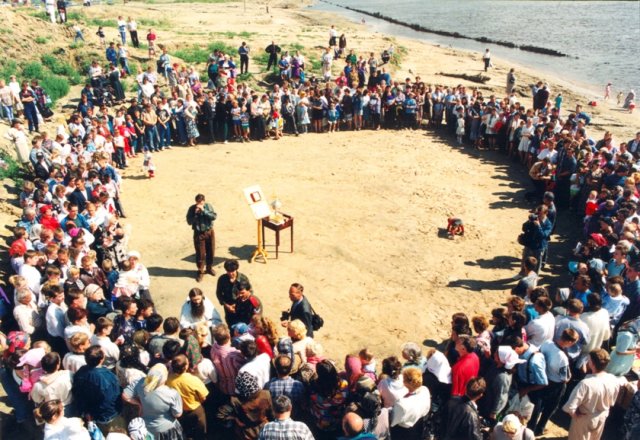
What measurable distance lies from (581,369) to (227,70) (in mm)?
20494

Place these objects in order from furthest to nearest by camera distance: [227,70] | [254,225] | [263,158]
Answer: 1. [227,70]
2. [263,158]
3. [254,225]

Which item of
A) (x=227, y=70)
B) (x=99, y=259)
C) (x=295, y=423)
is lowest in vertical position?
(x=99, y=259)

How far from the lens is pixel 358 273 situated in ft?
38.6

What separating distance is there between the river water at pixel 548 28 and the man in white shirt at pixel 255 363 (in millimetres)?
33321

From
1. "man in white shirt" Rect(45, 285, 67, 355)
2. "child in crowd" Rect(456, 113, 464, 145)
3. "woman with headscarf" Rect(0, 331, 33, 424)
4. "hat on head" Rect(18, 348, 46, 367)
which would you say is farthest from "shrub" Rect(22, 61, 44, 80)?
"hat on head" Rect(18, 348, 46, 367)

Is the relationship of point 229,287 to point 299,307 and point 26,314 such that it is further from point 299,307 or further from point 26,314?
point 26,314

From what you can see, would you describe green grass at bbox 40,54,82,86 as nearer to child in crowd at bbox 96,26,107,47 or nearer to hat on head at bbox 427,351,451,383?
child in crowd at bbox 96,26,107,47

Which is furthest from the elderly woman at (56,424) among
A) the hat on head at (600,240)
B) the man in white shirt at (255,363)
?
the hat on head at (600,240)

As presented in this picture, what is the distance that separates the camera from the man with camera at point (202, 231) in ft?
34.5

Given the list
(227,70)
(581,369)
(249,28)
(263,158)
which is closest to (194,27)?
(249,28)

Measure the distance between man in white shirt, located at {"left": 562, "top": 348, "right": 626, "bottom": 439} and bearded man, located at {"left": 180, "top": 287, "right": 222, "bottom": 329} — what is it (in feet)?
16.2

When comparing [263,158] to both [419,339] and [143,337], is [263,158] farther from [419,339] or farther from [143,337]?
[143,337]

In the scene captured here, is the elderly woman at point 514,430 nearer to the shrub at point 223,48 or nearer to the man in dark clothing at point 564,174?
the man in dark clothing at point 564,174

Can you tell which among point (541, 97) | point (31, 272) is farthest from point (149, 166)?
point (541, 97)
